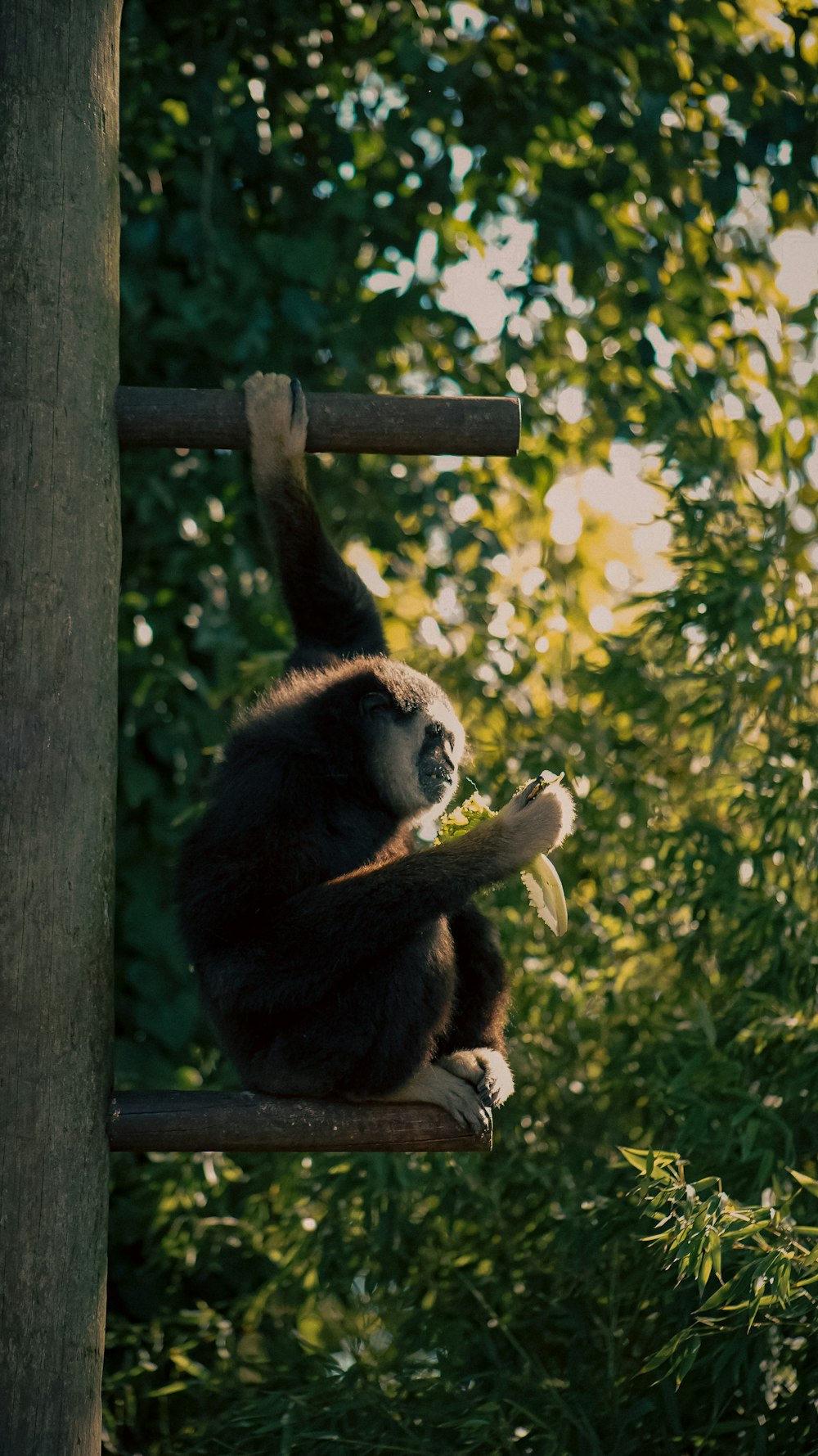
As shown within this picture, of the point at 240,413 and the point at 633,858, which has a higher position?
the point at 240,413

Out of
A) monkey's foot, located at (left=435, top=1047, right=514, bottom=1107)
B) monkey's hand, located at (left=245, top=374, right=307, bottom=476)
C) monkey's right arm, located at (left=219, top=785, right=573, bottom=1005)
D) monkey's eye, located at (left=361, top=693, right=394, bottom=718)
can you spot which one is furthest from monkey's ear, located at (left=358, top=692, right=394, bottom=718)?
monkey's foot, located at (left=435, top=1047, right=514, bottom=1107)

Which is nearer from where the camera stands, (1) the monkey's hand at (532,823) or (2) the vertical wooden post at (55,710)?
(2) the vertical wooden post at (55,710)

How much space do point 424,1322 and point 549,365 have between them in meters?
3.60

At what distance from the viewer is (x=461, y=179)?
5172mm

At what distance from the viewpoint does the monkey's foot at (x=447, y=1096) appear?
288 centimetres

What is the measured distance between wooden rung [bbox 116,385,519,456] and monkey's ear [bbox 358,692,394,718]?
1.87 feet

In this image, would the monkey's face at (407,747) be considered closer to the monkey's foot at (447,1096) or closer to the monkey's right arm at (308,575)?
the monkey's right arm at (308,575)

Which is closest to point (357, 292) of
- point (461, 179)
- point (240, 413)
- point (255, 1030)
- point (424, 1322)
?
point (461, 179)

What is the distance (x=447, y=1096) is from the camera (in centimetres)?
292

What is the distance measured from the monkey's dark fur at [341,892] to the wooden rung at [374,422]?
0.74 ft

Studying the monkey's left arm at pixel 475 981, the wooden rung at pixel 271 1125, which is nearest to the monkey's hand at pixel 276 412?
the monkey's left arm at pixel 475 981

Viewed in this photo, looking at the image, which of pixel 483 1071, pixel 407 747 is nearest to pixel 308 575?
pixel 407 747

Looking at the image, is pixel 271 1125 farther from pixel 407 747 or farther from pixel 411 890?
pixel 407 747

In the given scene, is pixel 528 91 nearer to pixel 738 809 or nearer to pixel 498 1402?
pixel 738 809
